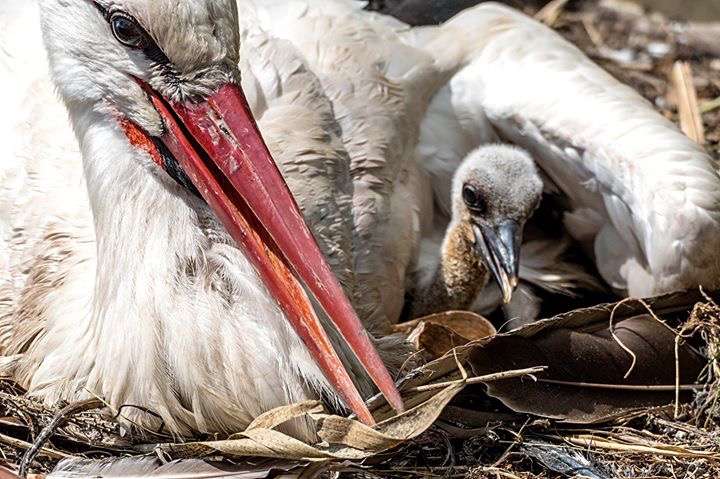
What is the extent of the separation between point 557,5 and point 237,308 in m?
3.30

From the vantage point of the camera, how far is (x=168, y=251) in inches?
106

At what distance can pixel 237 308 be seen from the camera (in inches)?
106

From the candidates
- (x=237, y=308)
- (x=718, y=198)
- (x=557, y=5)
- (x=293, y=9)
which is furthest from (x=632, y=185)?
(x=557, y=5)

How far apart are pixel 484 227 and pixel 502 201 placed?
100 mm

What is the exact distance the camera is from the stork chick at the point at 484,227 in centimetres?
349

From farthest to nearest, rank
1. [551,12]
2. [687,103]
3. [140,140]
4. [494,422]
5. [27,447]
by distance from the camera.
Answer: [551,12]
[687,103]
[494,422]
[27,447]
[140,140]

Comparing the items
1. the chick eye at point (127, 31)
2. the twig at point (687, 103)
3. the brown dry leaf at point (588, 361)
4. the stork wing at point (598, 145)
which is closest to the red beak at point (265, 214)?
the chick eye at point (127, 31)

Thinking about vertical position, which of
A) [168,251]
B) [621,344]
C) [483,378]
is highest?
[168,251]

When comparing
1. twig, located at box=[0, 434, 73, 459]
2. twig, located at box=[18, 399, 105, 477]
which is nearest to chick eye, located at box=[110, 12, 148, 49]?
twig, located at box=[18, 399, 105, 477]

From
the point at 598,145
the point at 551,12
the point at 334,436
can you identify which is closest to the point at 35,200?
the point at 334,436

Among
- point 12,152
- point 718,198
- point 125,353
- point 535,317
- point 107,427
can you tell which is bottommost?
point 535,317

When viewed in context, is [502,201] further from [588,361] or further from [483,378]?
[483,378]

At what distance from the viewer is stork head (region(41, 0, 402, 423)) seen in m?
2.50

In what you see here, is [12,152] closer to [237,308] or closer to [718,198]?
[237,308]
